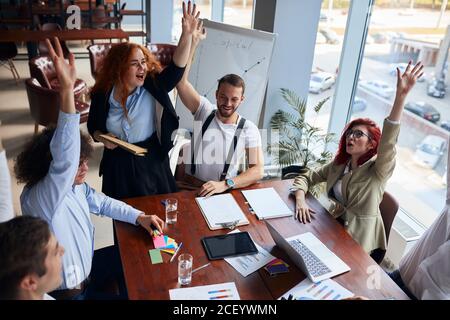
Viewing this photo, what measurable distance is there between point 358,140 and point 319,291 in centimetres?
95

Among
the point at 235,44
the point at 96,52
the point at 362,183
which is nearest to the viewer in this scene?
the point at 362,183

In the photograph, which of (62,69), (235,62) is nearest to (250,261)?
(62,69)

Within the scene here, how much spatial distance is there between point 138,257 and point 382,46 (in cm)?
304

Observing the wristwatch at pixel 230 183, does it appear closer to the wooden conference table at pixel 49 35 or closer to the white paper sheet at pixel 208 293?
the white paper sheet at pixel 208 293

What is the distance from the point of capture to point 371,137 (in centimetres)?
240

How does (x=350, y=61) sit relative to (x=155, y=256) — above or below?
above

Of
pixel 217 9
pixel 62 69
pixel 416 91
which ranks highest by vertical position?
pixel 217 9

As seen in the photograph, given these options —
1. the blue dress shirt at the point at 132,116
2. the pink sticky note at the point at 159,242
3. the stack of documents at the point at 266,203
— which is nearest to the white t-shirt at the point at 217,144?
the stack of documents at the point at 266,203

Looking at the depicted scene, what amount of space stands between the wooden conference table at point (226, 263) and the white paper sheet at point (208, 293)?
0.10 ft

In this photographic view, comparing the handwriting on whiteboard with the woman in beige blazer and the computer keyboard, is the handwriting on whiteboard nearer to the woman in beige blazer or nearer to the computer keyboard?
the woman in beige blazer

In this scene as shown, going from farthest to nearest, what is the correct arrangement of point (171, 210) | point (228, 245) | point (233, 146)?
point (233, 146), point (171, 210), point (228, 245)

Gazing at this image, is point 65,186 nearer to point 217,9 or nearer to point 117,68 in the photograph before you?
point 117,68

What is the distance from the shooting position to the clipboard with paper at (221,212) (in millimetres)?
2268

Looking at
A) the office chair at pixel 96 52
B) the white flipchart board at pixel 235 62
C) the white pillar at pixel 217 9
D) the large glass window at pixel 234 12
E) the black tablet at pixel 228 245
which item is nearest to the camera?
the black tablet at pixel 228 245
